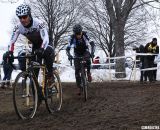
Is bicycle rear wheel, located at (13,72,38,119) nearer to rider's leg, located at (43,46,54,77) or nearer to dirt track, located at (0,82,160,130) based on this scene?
dirt track, located at (0,82,160,130)

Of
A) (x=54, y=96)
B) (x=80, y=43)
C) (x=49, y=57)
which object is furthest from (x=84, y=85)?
(x=49, y=57)

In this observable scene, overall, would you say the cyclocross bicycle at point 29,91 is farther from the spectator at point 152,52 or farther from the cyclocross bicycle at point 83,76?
the spectator at point 152,52

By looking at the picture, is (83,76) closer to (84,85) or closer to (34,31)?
(84,85)

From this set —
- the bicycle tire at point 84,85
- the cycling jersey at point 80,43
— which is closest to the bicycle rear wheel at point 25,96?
the bicycle tire at point 84,85

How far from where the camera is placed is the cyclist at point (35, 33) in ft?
27.0

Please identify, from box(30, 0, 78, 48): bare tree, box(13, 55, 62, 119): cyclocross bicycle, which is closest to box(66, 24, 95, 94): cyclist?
box(13, 55, 62, 119): cyclocross bicycle

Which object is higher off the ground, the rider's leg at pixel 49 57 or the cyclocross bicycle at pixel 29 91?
the rider's leg at pixel 49 57

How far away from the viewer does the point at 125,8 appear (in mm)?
30453

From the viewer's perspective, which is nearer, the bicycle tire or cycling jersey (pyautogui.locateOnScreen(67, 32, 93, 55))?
the bicycle tire

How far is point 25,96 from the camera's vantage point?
8375 millimetres

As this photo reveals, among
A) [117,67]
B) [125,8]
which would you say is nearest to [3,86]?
[117,67]

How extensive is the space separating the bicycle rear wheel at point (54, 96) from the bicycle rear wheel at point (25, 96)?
1.55 ft

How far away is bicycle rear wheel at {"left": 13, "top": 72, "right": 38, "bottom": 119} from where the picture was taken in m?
8.06

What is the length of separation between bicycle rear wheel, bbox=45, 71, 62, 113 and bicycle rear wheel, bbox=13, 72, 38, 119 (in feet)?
1.55
